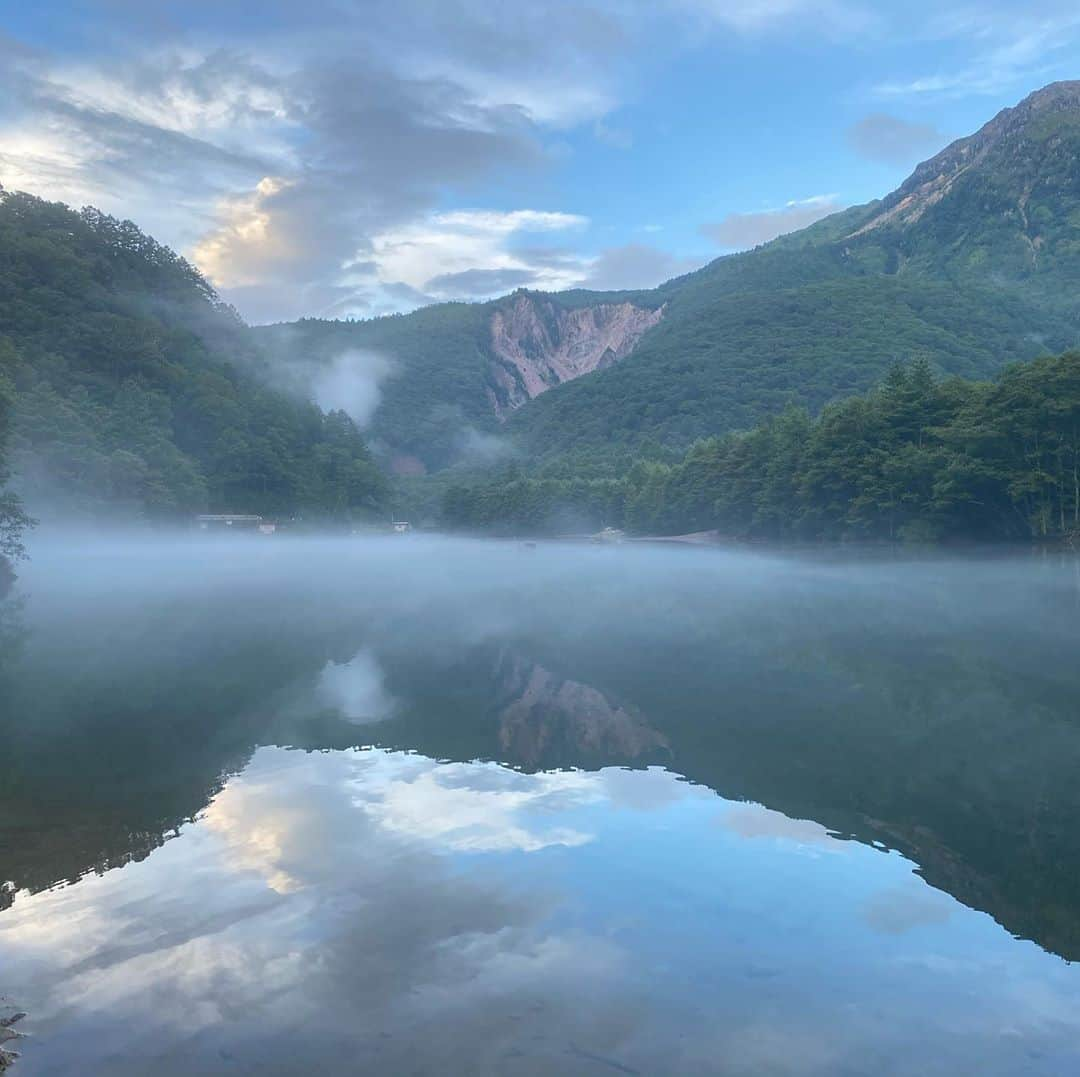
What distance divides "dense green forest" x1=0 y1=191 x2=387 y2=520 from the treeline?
2077 inches

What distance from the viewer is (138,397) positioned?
101688 millimetres

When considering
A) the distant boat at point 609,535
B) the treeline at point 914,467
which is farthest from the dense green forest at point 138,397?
the treeline at point 914,467

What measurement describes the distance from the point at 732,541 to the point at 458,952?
9116 cm

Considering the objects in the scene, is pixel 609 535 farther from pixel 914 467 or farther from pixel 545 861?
pixel 545 861

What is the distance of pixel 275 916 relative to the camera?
8.42m

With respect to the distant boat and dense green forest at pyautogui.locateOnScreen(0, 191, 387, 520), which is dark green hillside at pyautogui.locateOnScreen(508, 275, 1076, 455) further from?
dense green forest at pyautogui.locateOnScreen(0, 191, 387, 520)

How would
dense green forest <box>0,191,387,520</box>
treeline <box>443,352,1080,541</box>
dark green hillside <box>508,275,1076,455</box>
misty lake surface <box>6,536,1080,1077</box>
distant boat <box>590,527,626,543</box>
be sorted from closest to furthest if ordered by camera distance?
misty lake surface <box>6,536,1080,1077</box>
treeline <box>443,352,1080,541</box>
dense green forest <box>0,191,387,520</box>
distant boat <box>590,527,626,543</box>
dark green hillside <box>508,275,1076,455</box>

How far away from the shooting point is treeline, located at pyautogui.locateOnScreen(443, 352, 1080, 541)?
56.0 meters

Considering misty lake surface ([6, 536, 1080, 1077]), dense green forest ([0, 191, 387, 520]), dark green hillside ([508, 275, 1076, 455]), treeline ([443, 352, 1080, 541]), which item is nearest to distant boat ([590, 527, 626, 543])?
treeline ([443, 352, 1080, 541])

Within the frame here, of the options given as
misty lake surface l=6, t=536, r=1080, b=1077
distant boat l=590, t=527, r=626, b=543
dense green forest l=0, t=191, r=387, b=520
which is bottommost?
distant boat l=590, t=527, r=626, b=543

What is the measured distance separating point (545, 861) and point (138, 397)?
4018 inches

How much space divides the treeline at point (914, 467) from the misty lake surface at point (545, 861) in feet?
122

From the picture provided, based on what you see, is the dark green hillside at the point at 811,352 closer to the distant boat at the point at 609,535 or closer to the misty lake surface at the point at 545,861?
the distant boat at the point at 609,535

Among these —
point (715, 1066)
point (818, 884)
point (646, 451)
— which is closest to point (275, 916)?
point (715, 1066)
